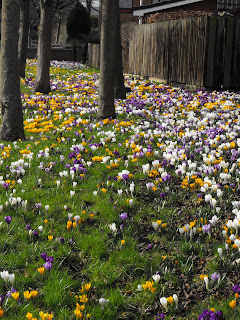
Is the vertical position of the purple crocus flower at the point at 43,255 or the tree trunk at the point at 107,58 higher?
the tree trunk at the point at 107,58

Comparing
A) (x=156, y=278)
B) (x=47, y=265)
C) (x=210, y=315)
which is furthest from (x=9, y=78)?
(x=210, y=315)

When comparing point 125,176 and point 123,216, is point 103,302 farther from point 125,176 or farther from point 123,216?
point 125,176

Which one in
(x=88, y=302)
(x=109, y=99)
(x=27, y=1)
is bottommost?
(x=88, y=302)

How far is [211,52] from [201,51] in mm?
391

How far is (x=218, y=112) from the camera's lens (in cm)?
952

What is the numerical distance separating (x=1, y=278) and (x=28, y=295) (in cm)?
49

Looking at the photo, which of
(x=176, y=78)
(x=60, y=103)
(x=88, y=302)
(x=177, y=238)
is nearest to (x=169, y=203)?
(x=177, y=238)

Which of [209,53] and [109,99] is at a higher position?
[209,53]

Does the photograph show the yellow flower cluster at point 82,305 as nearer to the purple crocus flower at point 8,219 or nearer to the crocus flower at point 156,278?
the crocus flower at point 156,278

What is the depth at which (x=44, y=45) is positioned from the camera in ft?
45.2

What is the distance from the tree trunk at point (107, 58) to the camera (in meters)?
8.70

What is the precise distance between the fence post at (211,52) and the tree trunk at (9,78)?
7.97 meters

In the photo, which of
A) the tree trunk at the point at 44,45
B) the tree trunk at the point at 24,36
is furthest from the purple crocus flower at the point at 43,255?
the tree trunk at the point at 24,36

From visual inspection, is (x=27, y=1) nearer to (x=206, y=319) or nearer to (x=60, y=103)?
(x=60, y=103)
